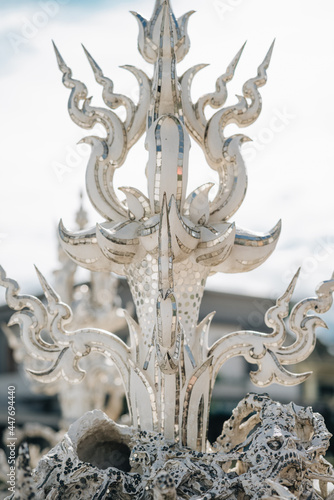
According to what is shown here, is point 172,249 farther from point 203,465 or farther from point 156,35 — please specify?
point 156,35

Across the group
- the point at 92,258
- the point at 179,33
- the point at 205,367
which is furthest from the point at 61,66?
the point at 205,367

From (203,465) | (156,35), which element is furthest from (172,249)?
(156,35)

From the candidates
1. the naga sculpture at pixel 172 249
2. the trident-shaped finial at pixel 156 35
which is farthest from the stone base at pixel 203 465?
the trident-shaped finial at pixel 156 35

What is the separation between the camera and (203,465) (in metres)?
3.98

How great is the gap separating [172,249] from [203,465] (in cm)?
126

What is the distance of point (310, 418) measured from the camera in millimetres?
4328

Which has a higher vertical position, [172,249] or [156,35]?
[156,35]

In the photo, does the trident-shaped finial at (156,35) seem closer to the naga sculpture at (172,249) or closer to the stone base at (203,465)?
the naga sculpture at (172,249)

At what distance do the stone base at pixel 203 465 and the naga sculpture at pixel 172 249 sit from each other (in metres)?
0.04

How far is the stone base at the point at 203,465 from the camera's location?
3814 mm

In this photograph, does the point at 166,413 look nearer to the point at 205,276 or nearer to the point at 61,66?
the point at 205,276

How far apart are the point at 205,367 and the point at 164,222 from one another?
1.11 m

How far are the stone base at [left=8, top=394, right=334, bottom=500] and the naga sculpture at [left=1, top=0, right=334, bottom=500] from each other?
0.14 ft

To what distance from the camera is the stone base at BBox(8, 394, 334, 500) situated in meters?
3.81
